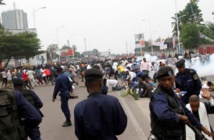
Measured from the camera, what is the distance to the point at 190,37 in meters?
64.4

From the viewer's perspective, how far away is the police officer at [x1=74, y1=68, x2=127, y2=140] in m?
3.47

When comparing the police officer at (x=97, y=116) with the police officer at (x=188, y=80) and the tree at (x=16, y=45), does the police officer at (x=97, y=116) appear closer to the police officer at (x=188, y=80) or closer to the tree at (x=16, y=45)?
the police officer at (x=188, y=80)

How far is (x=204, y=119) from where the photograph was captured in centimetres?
492

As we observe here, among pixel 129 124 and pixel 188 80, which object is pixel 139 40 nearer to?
pixel 129 124

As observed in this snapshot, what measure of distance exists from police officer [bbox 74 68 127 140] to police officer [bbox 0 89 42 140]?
72cm

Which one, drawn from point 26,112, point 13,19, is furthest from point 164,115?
point 13,19

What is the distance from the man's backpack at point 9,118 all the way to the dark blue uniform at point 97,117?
718 mm

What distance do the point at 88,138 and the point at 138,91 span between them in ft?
38.9

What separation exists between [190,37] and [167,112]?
2470 inches

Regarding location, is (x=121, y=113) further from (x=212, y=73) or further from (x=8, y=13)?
(x=8, y=13)

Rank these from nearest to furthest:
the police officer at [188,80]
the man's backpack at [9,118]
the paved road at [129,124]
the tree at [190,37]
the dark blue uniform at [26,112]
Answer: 1. the man's backpack at [9,118]
2. the dark blue uniform at [26,112]
3. the police officer at [188,80]
4. the paved road at [129,124]
5. the tree at [190,37]

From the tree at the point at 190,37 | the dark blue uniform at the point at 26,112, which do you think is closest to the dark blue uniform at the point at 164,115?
the dark blue uniform at the point at 26,112

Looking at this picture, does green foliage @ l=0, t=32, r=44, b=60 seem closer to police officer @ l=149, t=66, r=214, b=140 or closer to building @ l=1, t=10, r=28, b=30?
police officer @ l=149, t=66, r=214, b=140

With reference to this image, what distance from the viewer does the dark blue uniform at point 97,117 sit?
11.4 ft
